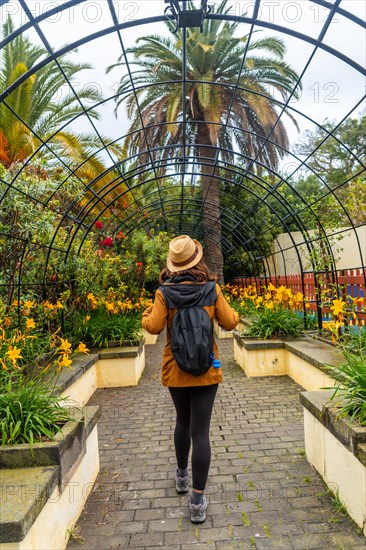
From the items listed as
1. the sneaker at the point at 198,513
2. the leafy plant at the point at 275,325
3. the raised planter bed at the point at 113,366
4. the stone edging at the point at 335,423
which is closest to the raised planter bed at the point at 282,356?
the leafy plant at the point at 275,325

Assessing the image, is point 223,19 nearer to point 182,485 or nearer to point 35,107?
point 182,485

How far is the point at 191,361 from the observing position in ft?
8.36

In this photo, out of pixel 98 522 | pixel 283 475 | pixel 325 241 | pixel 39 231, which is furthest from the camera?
pixel 325 241

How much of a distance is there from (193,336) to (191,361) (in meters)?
0.15

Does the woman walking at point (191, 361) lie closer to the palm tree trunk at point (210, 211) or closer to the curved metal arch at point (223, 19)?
the curved metal arch at point (223, 19)

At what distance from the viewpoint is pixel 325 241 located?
6301 mm

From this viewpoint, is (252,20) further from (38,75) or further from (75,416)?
(38,75)

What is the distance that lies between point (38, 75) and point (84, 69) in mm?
1217

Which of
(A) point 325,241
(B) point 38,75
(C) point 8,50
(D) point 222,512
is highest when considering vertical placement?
(C) point 8,50

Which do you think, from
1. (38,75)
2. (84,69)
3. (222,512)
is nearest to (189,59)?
(84,69)

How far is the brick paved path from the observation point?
2428 millimetres

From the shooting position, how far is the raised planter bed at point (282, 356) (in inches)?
208

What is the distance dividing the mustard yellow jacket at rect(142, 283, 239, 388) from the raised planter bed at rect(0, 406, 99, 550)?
737 mm

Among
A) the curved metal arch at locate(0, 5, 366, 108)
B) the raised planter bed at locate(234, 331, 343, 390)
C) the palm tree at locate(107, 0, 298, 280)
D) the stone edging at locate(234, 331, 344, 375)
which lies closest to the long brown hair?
the curved metal arch at locate(0, 5, 366, 108)
